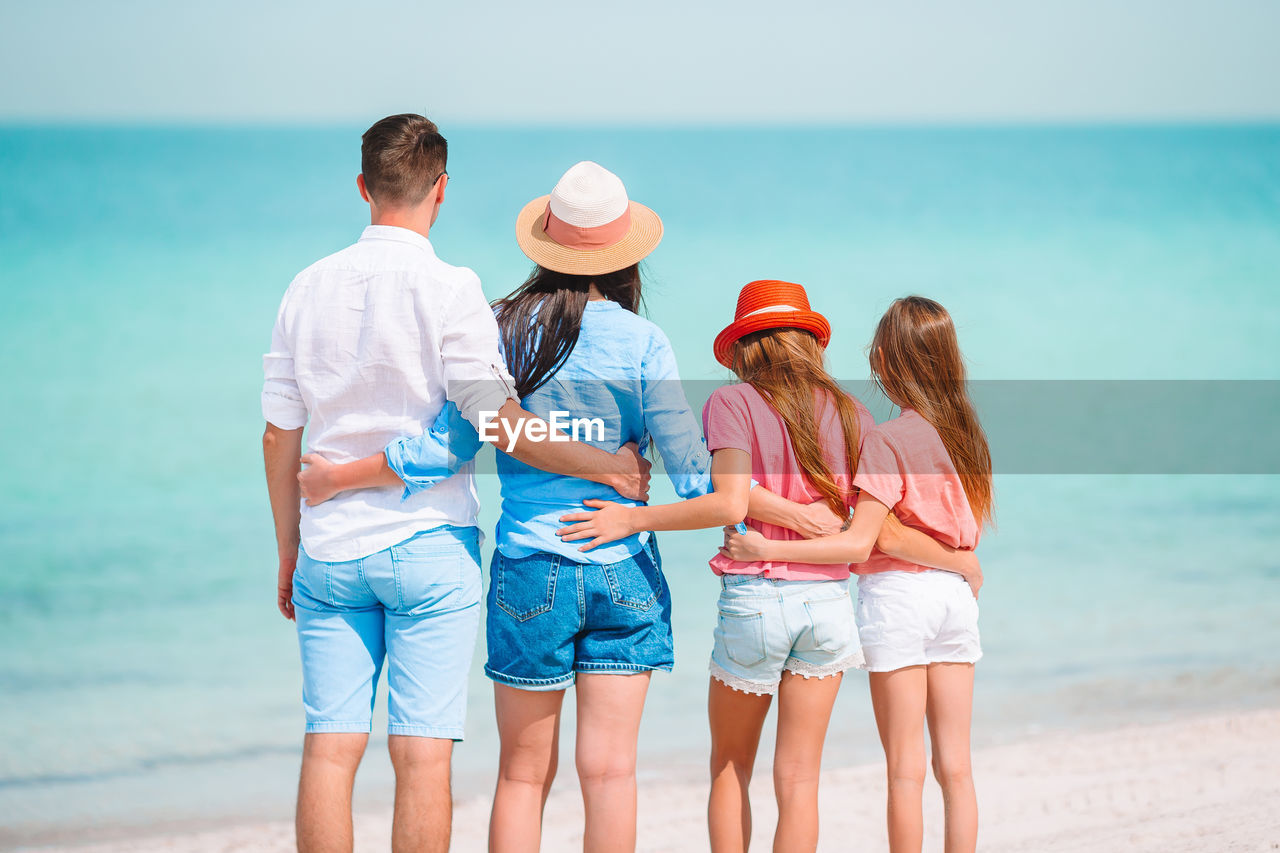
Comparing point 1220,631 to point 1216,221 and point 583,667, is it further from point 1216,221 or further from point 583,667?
point 1216,221

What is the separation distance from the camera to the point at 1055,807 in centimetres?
351

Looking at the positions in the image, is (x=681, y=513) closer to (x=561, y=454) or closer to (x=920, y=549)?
(x=561, y=454)

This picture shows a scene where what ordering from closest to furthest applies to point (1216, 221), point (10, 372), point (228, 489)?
point (228, 489)
point (10, 372)
point (1216, 221)

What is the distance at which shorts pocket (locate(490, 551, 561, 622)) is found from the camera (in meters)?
2.00

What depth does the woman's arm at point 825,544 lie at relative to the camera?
2.13 meters

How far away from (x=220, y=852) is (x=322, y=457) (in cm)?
196

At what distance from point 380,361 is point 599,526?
19.4 inches

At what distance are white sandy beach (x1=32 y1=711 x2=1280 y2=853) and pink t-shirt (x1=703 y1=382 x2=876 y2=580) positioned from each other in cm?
144

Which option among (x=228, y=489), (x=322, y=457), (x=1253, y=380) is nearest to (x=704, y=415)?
(x=322, y=457)

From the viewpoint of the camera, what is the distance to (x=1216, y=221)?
1828 centimetres

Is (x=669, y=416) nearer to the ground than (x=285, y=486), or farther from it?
farther from it

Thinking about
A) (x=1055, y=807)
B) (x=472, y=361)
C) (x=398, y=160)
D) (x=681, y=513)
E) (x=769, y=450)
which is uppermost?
(x=398, y=160)

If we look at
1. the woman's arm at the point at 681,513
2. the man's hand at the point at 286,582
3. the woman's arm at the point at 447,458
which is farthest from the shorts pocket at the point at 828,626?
the man's hand at the point at 286,582

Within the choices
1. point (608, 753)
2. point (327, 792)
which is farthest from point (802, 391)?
point (327, 792)
